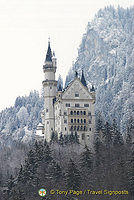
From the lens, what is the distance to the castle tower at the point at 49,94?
110 meters

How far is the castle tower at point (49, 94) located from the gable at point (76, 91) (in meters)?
7.19

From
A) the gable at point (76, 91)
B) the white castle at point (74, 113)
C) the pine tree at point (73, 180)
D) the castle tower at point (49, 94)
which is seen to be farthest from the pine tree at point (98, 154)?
the castle tower at point (49, 94)

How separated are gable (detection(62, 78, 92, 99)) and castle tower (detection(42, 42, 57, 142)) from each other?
7.19 meters

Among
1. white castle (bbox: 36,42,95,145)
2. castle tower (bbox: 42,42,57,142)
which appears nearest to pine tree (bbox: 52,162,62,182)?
white castle (bbox: 36,42,95,145)

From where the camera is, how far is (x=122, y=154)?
80438mm

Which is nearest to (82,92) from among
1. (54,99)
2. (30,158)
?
(54,99)

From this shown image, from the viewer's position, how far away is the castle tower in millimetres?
110188

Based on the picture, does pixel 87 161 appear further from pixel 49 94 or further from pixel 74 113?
pixel 49 94

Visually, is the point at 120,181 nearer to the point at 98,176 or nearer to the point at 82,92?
the point at 98,176

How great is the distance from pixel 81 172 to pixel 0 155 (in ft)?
148

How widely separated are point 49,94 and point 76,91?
9143 mm

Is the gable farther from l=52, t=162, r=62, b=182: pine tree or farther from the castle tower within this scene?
l=52, t=162, r=62, b=182: pine tree

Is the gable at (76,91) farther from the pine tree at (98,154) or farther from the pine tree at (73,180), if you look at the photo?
the pine tree at (73,180)

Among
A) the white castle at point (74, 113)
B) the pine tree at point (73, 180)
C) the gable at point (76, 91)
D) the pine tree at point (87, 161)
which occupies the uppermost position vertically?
the gable at point (76, 91)
